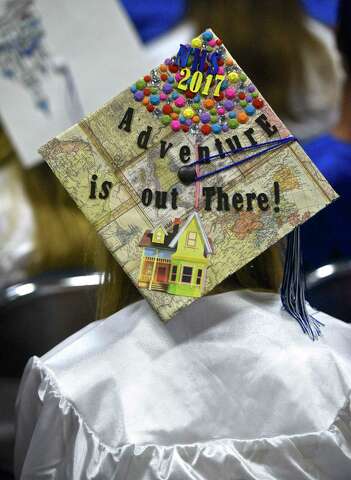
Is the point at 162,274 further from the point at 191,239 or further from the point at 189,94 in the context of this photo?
the point at 189,94

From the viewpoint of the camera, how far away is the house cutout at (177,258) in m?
0.71

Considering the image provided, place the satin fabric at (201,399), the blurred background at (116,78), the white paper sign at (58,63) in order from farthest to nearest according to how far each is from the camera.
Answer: the white paper sign at (58,63) → the blurred background at (116,78) → the satin fabric at (201,399)

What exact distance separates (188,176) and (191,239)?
0.05 m

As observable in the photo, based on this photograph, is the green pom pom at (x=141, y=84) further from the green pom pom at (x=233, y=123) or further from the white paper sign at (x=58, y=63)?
the white paper sign at (x=58, y=63)

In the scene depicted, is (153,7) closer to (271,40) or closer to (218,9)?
(218,9)

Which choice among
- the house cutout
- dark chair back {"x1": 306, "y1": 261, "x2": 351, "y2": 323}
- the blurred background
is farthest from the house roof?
the blurred background

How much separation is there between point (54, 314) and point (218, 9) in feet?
3.05

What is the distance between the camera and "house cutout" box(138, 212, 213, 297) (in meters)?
0.71

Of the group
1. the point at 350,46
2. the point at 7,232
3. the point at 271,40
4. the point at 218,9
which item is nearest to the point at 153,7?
the point at 218,9

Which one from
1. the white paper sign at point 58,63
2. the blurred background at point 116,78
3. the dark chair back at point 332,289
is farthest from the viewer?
the white paper sign at point 58,63

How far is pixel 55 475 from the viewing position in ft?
2.53

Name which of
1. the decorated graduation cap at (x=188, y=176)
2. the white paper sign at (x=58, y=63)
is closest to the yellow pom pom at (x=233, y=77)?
the decorated graduation cap at (x=188, y=176)

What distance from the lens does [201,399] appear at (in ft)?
2.38

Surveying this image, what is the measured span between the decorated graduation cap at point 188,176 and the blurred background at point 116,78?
2.39 feet
